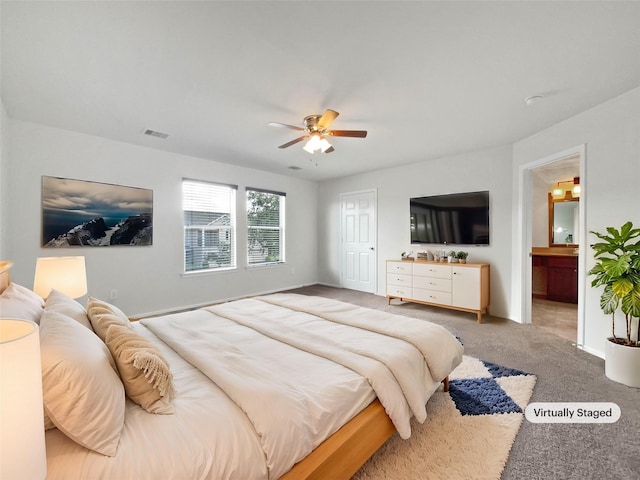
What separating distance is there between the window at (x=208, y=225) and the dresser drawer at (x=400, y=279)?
111 inches

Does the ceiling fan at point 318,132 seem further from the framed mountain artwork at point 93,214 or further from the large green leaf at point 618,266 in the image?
the framed mountain artwork at point 93,214

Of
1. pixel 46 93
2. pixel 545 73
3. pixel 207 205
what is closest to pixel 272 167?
pixel 207 205

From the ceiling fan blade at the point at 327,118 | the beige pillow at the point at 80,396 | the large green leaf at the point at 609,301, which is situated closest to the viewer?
the beige pillow at the point at 80,396

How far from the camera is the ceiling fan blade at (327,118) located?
2.53m

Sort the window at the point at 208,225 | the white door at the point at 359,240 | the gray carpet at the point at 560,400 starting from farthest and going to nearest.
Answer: the white door at the point at 359,240 → the window at the point at 208,225 → the gray carpet at the point at 560,400

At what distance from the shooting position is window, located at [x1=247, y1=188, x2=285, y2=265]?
545cm

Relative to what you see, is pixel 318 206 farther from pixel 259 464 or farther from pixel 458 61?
pixel 259 464

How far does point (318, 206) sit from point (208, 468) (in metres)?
6.04

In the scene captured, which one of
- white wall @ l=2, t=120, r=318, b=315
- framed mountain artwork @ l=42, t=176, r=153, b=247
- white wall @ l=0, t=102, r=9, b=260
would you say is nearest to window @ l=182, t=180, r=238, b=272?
white wall @ l=2, t=120, r=318, b=315

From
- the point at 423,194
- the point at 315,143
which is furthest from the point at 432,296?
the point at 315,143

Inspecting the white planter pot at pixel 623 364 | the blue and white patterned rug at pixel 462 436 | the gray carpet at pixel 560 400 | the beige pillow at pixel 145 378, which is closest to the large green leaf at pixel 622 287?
the white planter pot at pixel 623 364

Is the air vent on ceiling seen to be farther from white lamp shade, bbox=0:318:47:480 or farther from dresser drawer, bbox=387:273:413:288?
dresser drawer, bbox=387:273:413:288

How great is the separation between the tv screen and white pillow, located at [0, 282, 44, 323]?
4794mm

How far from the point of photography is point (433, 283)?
4.34 metres
